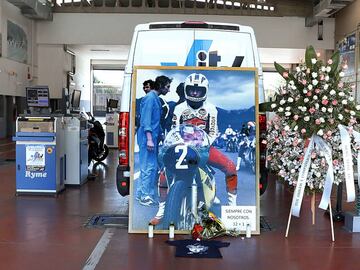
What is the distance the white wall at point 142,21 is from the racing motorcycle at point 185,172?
49.0 feet

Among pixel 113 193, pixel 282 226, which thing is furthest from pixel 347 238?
pixel 113 193

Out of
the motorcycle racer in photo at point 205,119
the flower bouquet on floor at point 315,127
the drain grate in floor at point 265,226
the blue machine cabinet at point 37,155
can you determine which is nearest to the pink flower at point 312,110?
the flower bouquet on floor at point 315,127

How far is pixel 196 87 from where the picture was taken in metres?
5.05

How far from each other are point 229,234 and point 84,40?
52.9ft

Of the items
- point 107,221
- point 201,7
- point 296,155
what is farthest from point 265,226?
point 201,7

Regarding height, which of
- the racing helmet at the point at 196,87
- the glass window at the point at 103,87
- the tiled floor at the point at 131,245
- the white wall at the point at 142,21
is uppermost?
the white wall at the point at 142,21

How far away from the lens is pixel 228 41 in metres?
5.15

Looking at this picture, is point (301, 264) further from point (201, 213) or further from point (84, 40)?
point (84, 40)

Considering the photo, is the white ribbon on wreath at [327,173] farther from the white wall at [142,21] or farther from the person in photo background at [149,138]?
the white wall at [142,21]

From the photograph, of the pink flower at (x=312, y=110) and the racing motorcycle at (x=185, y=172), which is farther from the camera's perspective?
the racing motorcycle at (x=185, y=172)

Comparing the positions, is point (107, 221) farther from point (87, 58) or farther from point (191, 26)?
point (87, 58)

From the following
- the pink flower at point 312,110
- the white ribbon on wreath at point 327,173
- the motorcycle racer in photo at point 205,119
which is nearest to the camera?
the pink flower at point 312,110

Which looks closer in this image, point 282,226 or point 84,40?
point 282,226

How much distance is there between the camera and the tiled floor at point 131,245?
4.11m
